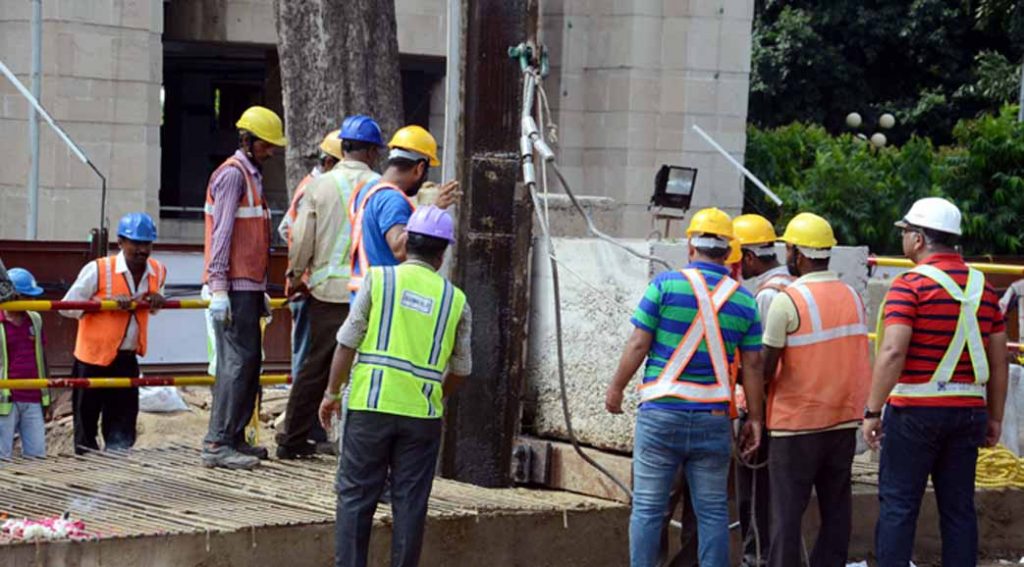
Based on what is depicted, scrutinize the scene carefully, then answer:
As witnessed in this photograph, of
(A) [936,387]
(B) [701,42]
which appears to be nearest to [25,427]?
(A) [936,387]

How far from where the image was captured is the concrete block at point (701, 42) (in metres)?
23.9

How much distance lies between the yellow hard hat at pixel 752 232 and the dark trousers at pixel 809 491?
1.29 m

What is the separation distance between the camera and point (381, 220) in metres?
8.96

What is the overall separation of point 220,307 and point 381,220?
1.29 metres

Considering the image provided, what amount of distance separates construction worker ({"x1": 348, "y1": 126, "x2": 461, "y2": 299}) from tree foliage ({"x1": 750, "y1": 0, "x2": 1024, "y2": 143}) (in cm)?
2904

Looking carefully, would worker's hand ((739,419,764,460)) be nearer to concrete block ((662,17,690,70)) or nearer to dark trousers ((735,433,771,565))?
dark trousers ((735,433,771,565))

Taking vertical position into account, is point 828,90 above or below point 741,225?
above

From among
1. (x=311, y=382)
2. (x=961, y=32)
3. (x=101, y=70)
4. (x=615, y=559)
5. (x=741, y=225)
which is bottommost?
(x=615, y=559)

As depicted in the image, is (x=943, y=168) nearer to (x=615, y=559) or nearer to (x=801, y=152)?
(x=801, y=152)

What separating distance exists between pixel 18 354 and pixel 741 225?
5.74 meters

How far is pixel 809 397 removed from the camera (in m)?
8.48

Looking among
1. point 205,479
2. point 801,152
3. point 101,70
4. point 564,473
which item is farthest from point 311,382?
point 801,152

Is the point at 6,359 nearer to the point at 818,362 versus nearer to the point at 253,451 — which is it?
the point at 253,451

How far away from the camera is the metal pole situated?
19.6 m
